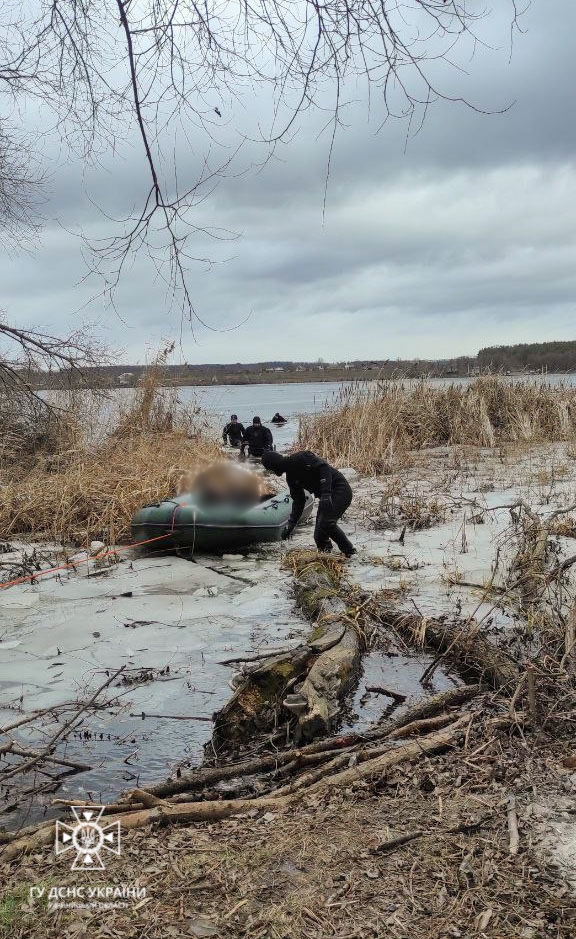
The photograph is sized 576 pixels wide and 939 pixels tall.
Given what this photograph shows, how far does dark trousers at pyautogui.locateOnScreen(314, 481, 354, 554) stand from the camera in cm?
759

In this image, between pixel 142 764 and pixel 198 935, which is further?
pixel 142 764

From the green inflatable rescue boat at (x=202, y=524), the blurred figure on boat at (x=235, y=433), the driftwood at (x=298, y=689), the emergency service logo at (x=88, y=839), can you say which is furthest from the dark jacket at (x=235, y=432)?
the emergency service logo at (x=88, y=839)

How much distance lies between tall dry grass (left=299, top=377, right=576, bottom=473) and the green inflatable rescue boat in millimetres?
6177

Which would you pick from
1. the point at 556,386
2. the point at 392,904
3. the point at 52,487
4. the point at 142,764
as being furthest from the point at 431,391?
the point at 392,904

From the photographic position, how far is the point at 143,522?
8.32 metres

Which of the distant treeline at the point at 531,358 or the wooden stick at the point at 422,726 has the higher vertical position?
the distant treeline at the point at 531,358

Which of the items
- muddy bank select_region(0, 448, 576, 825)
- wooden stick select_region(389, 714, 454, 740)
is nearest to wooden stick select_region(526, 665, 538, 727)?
wooden stick select_region(389, 714, 454, 740)

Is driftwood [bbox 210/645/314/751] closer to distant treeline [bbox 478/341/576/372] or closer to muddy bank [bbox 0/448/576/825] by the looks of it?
muddy bank [bbox 0/448/576/825]

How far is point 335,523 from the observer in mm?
7617

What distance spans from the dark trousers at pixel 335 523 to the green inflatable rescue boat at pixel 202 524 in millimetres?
980

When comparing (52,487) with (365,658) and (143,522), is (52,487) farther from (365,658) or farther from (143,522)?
(365,658)

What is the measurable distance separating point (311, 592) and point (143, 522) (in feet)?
9.67

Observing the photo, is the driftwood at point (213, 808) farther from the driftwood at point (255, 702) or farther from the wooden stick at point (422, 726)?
the driftwood at point (255, 702)

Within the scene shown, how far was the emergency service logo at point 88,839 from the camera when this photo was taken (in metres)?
2.48
